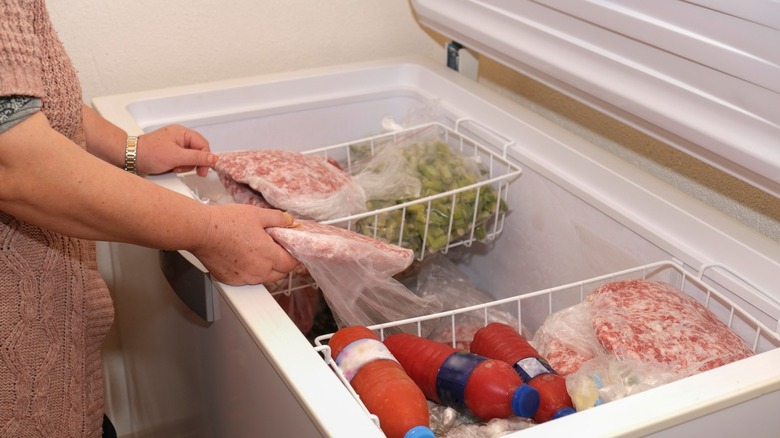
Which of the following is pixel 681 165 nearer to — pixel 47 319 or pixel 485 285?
pixel 485 285

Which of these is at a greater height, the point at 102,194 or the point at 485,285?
the point at 102,194

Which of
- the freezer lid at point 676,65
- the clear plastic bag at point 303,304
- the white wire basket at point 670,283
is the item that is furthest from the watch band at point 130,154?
the freezer lid at point 676,65

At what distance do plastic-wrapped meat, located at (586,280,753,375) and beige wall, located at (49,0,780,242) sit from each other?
35cm

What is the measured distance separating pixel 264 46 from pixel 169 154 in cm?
53

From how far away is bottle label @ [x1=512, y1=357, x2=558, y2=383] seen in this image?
0.98 m

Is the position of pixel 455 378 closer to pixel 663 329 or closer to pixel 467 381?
pixel 467 381

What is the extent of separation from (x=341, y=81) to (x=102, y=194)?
0.83 metres

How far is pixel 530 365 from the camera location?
99cm

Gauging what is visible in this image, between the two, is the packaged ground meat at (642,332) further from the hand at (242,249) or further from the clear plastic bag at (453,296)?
the hand at (242,249)

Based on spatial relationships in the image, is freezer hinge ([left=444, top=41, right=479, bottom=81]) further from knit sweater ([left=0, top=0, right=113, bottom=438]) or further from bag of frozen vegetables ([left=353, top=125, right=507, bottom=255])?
knit sweater ([left=0, top=0, right=113, bottom=438])

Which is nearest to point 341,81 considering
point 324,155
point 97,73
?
point 324,155

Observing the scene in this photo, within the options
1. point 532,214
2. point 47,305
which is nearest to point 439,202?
point 532,214

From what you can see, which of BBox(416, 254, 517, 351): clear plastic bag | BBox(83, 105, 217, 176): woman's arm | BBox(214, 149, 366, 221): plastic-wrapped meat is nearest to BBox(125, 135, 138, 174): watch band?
BBox(83, 105, 217, 176): woman's arm

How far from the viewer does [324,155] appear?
1.56 m
